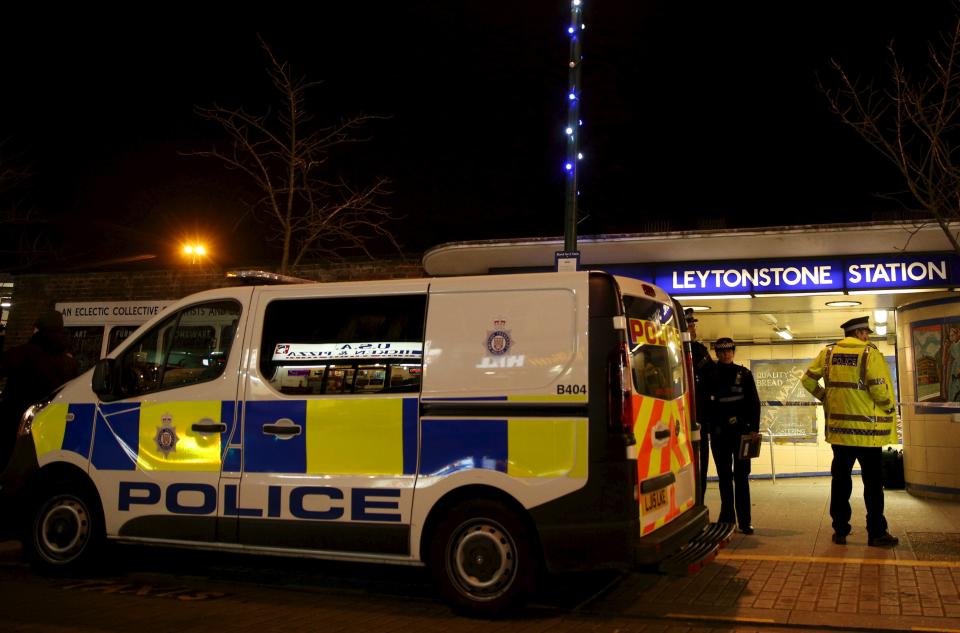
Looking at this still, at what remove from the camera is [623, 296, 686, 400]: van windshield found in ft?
17.3

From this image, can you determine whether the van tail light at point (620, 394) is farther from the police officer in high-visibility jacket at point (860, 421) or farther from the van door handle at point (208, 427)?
the police officer in high-visibility jacket at point (860, 421)

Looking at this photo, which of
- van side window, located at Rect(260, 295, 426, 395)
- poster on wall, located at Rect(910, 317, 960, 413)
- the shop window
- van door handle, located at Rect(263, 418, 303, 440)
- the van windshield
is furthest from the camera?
the shop window

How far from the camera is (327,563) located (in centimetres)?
683

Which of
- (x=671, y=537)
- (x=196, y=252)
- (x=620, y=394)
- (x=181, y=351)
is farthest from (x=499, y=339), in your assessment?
(x=196, y=252)

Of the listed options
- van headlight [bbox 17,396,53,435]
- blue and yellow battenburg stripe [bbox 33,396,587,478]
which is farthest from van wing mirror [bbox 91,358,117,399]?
van headlight [bbox 17,396,53,435]

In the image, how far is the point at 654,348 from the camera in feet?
18.3

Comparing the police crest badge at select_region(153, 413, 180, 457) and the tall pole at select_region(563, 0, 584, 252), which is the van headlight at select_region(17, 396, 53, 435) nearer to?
the police crest badge at select_region(153, 413, 180, 457)

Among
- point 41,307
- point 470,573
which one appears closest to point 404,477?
point 470,573

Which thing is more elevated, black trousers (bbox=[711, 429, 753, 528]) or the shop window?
the shop window

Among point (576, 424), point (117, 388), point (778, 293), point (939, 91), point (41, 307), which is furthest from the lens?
point (41, 307)

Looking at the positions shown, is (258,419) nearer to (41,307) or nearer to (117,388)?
(117,388)

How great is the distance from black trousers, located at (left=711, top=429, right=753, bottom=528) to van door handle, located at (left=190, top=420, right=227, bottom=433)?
4.47 metres

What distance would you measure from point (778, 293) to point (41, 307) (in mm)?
13692

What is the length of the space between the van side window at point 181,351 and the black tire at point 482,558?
2.05 meters
